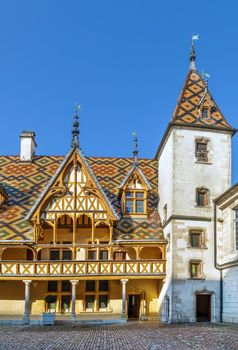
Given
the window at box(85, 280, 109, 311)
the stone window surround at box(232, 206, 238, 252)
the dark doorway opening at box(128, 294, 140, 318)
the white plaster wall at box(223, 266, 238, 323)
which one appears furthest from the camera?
the dark doorway opening at box(128, 294, 140, 318)

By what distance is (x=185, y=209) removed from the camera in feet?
70.9

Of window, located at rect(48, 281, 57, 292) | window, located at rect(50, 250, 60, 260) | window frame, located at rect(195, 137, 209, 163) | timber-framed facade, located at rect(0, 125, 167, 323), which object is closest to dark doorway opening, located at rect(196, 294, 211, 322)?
timber-framed facade, located at rect(0, 125, 167, 323)

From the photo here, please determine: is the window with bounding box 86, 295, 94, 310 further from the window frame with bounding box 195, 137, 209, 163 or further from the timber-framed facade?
the window frame with bounding box 195, 137, 209, 163

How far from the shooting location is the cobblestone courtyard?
1306 cm

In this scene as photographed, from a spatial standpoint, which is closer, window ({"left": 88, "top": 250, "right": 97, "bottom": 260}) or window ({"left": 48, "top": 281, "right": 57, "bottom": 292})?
window ({"left": 48, "top": 281, "right": 57, "bottom": 292})

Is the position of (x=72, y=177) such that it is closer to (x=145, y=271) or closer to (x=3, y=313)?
(x=145, y=271)

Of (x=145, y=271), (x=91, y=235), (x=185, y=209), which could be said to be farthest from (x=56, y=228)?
(x=185, y=209)

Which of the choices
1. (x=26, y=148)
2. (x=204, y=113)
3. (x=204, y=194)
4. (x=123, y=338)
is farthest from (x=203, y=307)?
(x=26, y=148)

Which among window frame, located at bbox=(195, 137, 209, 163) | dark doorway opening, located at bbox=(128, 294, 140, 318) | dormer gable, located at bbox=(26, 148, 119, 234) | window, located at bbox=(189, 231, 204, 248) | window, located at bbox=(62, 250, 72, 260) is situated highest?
window frame, located at bbox=(195, 137, 209, 163)

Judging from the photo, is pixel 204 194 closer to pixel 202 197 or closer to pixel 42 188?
pixel 202 197

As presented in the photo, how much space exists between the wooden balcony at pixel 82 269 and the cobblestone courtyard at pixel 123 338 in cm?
290

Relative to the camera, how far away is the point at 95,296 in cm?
2330

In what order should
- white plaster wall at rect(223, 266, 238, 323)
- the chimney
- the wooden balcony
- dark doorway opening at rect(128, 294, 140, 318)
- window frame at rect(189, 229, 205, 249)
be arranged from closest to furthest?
white plaster wall at rect(223, 266, 238, 323) → window frame at rect(189, 229, 205, 249) → the wooden balcony → dark doorway opening at rect(128, 294, 140, 318) → the chimney

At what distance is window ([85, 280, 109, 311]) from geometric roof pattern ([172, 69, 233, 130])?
8676 millimetres
